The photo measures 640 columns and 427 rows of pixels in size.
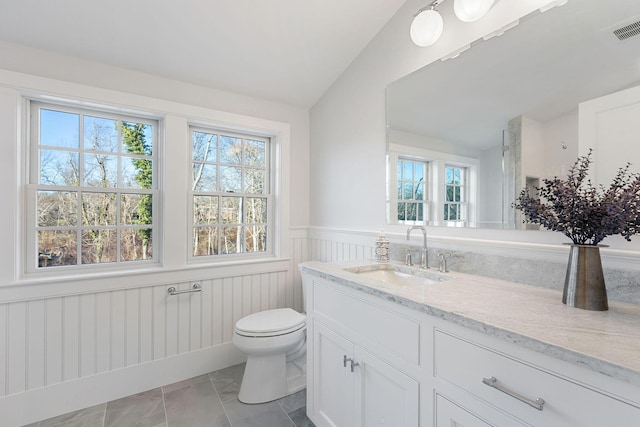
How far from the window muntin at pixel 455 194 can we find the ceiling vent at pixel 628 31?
2.26ft

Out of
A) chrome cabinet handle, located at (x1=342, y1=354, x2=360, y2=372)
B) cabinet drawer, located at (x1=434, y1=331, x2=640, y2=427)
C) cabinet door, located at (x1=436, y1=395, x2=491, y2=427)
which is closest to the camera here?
cabinet drawer, located at (x1=434, y1=331, x2=640, y2=427)

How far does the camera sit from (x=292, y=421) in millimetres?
1659

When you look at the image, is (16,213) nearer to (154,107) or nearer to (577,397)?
(154,107)

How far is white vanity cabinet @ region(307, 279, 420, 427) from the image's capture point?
1047 millimetres

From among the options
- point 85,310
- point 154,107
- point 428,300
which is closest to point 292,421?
point 428,300

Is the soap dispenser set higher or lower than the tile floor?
higher

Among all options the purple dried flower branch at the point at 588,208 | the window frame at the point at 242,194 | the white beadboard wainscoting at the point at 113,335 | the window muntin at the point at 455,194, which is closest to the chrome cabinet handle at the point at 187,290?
the white beadboard wainscoting at the point at 113,335

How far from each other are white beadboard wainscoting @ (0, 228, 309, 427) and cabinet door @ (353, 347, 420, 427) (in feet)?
4.54

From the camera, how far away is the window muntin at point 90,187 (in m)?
1.82

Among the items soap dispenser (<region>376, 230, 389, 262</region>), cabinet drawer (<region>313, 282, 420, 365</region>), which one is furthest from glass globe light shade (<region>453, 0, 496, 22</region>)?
cabinet drawer (<region>313, 282, 420, 365</region>)

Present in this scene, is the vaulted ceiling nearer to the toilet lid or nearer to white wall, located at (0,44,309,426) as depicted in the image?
white wall, located at (0,44,309,426)

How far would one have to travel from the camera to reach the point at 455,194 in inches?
60.3

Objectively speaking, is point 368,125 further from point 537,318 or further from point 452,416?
point 452,416

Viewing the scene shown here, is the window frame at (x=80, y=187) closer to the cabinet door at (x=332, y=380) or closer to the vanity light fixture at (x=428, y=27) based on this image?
the cabinet door at (x=332, y=380)
